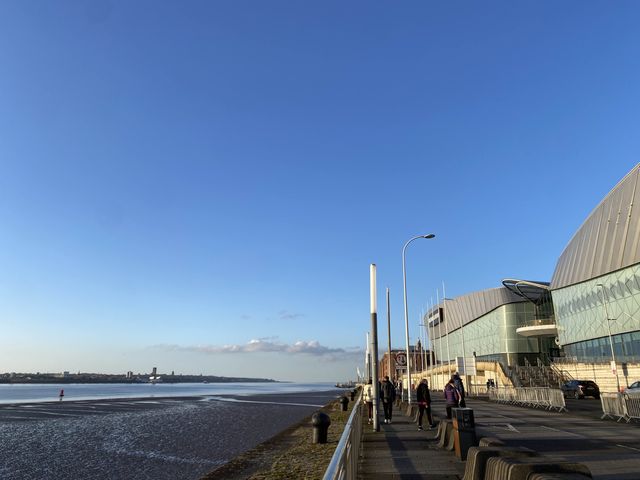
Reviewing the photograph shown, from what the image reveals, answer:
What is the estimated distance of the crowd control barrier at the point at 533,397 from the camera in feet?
87.6

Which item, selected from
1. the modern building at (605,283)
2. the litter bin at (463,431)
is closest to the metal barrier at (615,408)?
the litter bin at (463,431)

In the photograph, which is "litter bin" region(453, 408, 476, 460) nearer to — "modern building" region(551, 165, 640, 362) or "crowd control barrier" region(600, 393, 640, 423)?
"crowd control barrier" region(600, 393, 640, 423)

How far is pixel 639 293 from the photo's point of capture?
4922cm

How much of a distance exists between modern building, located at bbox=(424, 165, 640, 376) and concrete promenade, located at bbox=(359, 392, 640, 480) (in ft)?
65.4

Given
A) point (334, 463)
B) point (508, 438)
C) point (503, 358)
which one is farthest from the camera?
point (503, 358)

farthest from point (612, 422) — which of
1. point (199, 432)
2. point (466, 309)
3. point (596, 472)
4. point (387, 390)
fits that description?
point (466, 309)

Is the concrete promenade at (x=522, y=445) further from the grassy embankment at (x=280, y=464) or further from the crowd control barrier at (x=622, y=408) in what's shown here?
the grassy embankment at (x=280, y=464)

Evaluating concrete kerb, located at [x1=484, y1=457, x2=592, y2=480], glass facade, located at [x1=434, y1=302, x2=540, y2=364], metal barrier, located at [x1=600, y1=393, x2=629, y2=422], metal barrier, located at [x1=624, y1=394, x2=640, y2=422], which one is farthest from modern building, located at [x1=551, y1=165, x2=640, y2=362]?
concrete kerb, located at [x1=484, y1=457, x2=592, y2=480]

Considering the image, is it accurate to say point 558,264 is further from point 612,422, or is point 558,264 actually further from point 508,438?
point 508,438

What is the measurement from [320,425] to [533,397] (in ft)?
60.6

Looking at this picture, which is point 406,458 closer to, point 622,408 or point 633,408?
point 633,408

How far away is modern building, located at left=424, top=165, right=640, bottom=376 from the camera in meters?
51.4

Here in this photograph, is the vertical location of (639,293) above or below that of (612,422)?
above

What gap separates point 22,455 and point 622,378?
49190 millimetres
